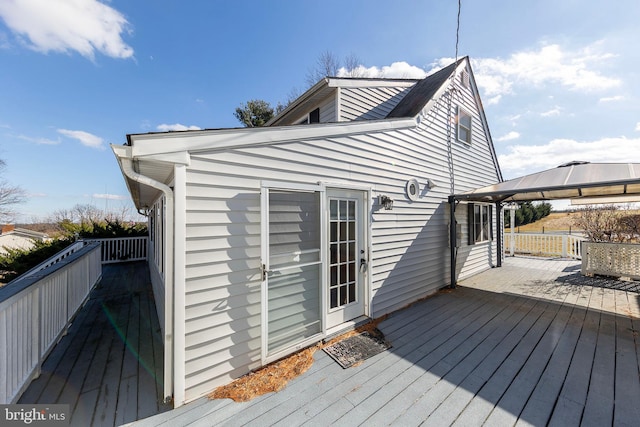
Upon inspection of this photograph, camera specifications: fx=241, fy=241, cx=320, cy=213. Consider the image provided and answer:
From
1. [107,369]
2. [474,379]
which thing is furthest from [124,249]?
[474,379]

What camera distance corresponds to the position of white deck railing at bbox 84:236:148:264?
9.16m

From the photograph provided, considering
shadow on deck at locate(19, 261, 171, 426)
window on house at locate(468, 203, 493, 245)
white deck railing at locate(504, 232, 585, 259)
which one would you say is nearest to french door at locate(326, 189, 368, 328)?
shadow on deck at locate(19, 261, 171, 426)

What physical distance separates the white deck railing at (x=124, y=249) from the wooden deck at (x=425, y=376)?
609cm

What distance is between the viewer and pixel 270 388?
2.32 m

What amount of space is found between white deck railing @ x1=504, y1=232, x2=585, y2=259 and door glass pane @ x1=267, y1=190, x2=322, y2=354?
1038 cm

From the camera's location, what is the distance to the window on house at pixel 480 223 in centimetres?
651

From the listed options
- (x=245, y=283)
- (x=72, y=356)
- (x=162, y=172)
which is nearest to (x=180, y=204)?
(x=162, y=172)

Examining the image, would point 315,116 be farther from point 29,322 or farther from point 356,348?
point 29,322

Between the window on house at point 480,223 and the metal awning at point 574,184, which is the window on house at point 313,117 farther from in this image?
the window on house at point 480,223

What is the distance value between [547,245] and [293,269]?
A: 38.2ft

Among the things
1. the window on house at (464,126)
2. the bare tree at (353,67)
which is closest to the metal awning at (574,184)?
the window on house at (464,126)

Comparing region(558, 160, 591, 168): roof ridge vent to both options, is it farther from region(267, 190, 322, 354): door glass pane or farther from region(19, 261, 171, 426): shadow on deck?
region(19, 261, 171, 426): shadow on deck

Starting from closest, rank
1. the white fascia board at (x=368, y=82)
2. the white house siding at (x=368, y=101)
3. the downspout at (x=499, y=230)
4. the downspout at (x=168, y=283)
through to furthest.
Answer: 1. the downspout at (x=168, y=283)
2. the white fascia board at (x=368, y=82)
3. the white house siding at (x=368, y=101)
4. the downspout at (x=499, y=230)

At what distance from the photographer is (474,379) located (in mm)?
2447
